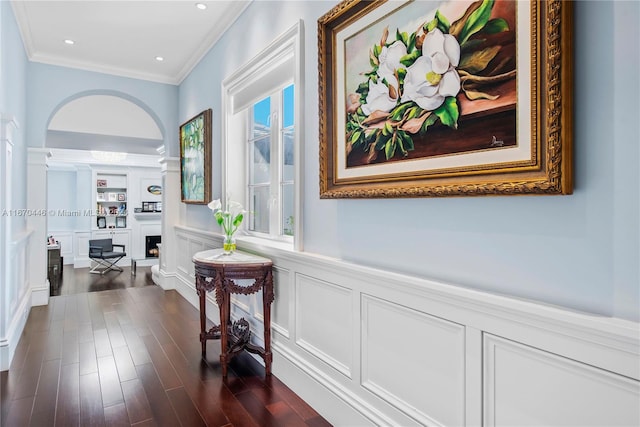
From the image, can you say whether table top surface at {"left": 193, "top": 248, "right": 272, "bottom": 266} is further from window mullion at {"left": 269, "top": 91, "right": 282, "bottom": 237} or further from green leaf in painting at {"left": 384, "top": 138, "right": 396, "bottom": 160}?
green leaf in painting at {"left": 384, "top": 138, "right": 396, "bottom": 160}

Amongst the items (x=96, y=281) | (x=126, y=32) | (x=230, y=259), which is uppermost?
(x=126, y=32)

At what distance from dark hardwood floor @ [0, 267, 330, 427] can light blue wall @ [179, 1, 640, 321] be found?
120 centimetres

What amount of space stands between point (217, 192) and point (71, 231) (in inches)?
312

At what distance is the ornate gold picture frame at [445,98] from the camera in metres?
1.16

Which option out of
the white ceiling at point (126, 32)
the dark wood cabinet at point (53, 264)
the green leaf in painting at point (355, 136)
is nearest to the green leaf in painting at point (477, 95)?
the green leaf in painting at point (355, 136)

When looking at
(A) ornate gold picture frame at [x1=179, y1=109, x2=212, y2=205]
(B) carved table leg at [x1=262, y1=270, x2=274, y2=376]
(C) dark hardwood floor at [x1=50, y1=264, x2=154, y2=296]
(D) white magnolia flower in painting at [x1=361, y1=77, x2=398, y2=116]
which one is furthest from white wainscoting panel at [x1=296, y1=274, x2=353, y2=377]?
(C) dark hardwood floor at [x1=50, y1=264, x2=154, y2=296]

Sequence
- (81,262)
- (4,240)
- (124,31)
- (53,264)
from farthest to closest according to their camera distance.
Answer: (81,262) < (53,264) < (124,31) < (4,240)

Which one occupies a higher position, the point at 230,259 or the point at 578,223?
the point at 578,223

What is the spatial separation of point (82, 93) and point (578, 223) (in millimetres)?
5367

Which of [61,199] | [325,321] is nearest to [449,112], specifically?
[325,321]

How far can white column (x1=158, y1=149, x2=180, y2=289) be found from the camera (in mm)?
5184

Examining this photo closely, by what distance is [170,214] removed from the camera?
5.21 metres

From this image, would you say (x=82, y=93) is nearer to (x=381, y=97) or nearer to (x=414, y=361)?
(x=381, y=97)

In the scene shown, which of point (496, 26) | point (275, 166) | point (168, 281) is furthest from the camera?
point (168, 281)
